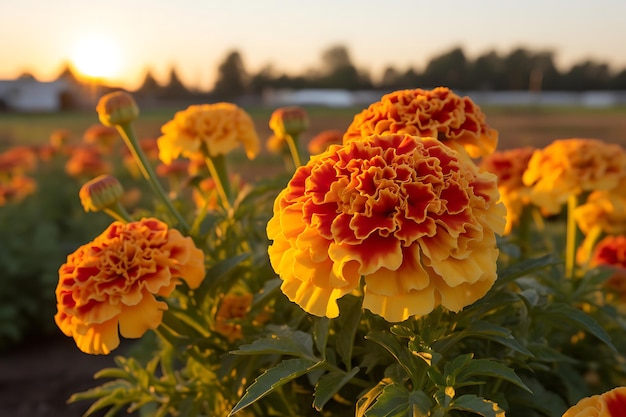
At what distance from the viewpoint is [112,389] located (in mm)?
1520

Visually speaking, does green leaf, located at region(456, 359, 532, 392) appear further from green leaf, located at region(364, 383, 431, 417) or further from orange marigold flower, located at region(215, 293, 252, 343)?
orange marigold flower, located at region(215, 293, 252, 343)

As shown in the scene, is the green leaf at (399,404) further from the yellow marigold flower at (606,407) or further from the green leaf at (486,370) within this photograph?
the yellow marigold flower at (606,407)

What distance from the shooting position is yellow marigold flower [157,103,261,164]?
1.78 m

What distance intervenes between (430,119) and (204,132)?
0.74 metres

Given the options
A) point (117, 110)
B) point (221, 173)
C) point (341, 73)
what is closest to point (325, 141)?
point (221, 173)

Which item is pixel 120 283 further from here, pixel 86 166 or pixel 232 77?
pixel 232 77

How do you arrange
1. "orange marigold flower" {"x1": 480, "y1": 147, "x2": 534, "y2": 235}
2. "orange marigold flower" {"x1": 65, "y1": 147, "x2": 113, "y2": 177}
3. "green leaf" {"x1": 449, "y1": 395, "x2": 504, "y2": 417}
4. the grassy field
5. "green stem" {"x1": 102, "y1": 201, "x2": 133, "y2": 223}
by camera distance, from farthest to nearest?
1. the grassy field
2. "orange marigold flower" {"x1": 65, "y1": 147, "x2": 113, "y2": 177}
3. "orange marigold flower" {"x1": 480, "y1": 147, "x2": 534, "y2": 235}
4. "green stem" {"x1": 102, "y1": 201, "x2": 133, "y2": 223}
5. "green leaf" {"x1": 449, "y1": 395, "x2": 504, "y2": 417}

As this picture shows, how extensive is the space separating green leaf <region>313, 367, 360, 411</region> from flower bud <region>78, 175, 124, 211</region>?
708 millimetres

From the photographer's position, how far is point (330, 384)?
3.64 ft

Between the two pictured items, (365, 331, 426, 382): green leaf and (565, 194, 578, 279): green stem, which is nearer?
(365, 331, 426, 382): green leaf

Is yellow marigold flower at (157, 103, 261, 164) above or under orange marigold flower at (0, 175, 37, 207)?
above

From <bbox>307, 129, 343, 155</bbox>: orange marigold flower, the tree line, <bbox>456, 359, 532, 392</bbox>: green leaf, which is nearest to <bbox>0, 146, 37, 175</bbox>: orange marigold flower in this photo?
<bbox>307, 129, 343, 155</bbox>: orange marigold flower

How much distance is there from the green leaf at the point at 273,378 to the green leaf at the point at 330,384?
0.04m

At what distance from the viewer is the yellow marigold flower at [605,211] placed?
174 centimetres
